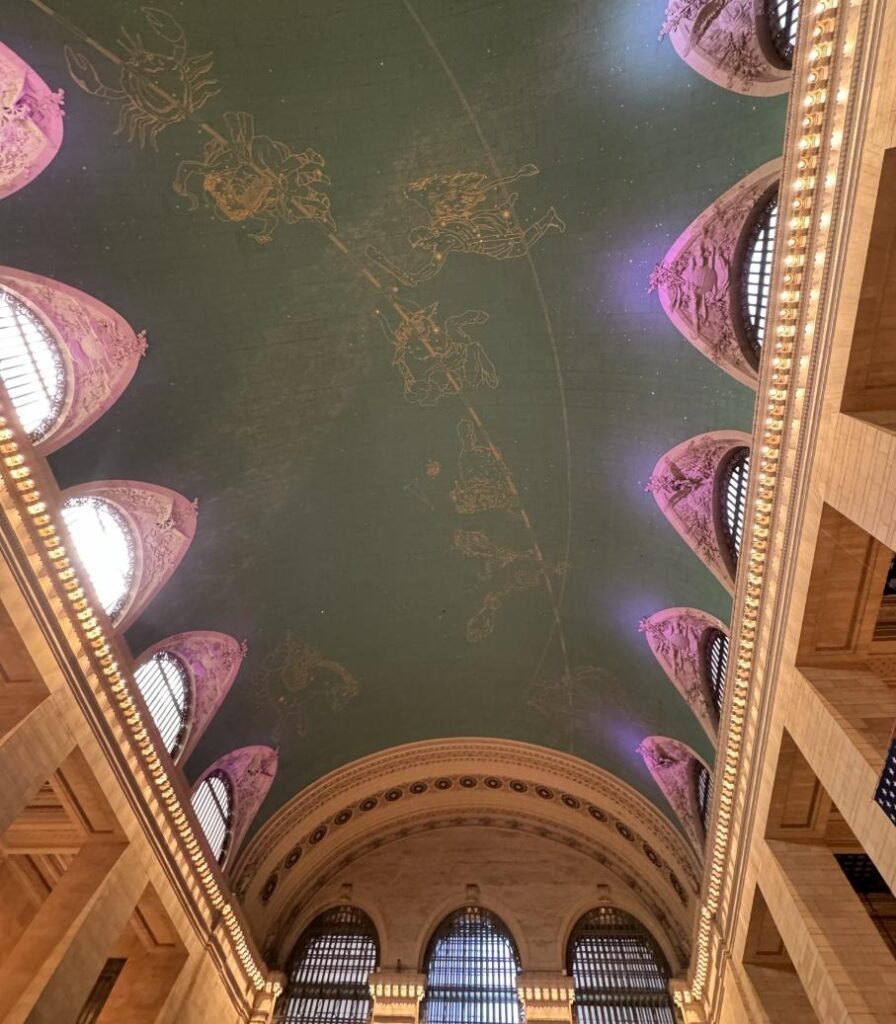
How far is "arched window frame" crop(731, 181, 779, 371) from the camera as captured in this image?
7648 mm

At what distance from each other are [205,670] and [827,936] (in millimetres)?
9363

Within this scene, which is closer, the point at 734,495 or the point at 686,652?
the point at 734,495

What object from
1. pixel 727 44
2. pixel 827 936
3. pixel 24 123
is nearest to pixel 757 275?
pixel 727 44

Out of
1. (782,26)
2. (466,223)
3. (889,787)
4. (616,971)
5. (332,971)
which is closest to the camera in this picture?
(889,787)

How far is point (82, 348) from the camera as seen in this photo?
8305 mm

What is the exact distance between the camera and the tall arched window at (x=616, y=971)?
44.0 feet

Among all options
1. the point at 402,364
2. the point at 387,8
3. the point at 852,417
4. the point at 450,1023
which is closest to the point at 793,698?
the point at 852,417

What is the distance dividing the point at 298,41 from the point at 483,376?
4.52 m

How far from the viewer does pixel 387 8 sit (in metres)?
7.26

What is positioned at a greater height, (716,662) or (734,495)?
(734,495)

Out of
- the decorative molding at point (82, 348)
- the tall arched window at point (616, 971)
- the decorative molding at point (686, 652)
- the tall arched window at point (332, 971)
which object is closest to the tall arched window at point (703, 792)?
the decorative molding at point (686, 652)

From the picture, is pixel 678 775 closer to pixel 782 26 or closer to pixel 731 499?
pixel 731 499

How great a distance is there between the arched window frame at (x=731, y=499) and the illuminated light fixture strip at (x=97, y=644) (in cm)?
832

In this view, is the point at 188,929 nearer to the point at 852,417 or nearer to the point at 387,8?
the point at 852,417
